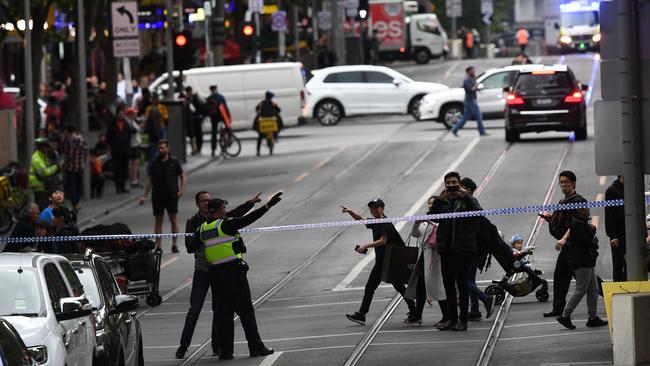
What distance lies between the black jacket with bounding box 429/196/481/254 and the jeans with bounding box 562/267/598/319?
44.9 inches

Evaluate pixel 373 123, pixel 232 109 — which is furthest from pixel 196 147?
pixel 373 123

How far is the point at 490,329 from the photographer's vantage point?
60.0ft

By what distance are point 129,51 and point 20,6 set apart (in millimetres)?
5445

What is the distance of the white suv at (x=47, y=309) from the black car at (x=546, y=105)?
2501 cm

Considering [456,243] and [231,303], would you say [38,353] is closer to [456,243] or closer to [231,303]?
[231,303]

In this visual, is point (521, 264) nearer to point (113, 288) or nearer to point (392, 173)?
point (113, 288)

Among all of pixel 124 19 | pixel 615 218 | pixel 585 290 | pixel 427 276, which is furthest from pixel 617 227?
pixel 124 19

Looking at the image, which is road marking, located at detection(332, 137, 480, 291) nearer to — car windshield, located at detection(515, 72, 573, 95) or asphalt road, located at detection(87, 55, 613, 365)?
asphalt road, located at detection(87, 55, 613, 365)

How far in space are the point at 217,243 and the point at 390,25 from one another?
6679 centimetres

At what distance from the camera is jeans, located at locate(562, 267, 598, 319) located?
17.5 meters

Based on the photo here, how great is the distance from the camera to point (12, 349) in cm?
1055

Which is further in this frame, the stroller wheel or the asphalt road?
the stroller wheel

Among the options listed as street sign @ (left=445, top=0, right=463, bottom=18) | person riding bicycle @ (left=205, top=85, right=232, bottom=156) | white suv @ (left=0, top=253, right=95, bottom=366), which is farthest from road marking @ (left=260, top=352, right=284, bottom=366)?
street sign @ (left=445, top=0, right=463, bottom=18)

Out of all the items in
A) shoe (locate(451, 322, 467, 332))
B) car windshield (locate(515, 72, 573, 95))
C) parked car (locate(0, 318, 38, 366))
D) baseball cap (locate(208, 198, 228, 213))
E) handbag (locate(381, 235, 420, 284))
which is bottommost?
shoe (locate(451, 322, 467, 332))
